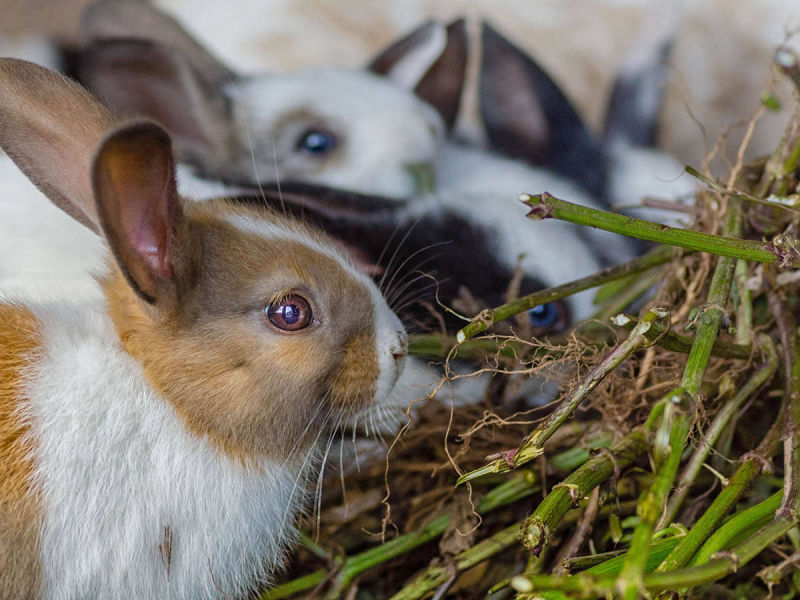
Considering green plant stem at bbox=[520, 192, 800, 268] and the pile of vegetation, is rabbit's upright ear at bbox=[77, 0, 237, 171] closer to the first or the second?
the pile of vegetation

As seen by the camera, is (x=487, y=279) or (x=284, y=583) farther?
(x=487, y=279)

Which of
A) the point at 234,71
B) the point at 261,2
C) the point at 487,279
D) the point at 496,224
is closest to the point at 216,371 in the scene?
the point at 487,279

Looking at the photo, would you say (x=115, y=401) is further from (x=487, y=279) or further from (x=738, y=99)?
(x=738, y=99)

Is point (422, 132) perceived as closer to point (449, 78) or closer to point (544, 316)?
point (449, 78)

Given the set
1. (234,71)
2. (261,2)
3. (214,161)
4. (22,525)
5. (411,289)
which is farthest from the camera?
(261,2)

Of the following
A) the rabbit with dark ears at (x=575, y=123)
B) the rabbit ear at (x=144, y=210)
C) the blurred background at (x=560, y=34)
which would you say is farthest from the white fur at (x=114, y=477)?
the blurred background at (x=560, y=34)

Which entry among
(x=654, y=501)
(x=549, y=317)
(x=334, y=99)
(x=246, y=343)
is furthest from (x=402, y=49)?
(x=654, y=501)
